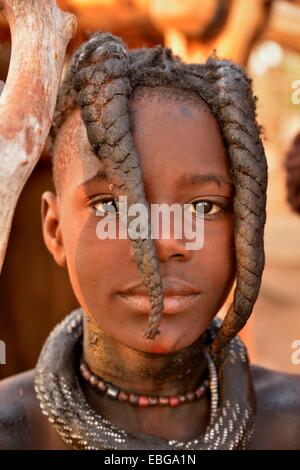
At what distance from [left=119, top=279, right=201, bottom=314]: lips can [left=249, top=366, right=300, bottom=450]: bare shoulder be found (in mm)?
531

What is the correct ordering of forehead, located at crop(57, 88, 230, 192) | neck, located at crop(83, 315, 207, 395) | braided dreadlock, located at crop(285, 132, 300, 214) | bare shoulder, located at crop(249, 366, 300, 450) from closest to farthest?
forehead, located at crop(57, 88, 230, 192) < neck, located at crop(83, 315, 207, 395) < bare shoulder, located at crop(249, 366, 300, 450) < braided dreadlock, located at crop(285, 132, 300, 214)

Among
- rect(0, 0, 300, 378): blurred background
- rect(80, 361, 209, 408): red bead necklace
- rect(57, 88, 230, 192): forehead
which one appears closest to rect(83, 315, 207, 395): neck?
rect(80, 361, 209, 408): red bead necklace

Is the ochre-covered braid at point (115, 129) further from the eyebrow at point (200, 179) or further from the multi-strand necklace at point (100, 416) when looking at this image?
the multi-strand necklace at point (100, 416)

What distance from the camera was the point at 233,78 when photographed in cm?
181

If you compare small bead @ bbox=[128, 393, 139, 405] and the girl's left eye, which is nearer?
the girl's left eye

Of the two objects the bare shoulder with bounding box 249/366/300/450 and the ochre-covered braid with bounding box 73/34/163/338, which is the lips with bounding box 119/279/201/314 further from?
the bare shoulder with bounding box 249/366/300/450

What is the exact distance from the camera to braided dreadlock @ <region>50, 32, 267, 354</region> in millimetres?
Answer: 1575

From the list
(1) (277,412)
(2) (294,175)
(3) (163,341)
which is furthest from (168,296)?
(2) (294,175)

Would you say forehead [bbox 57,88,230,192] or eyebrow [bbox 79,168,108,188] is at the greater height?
forehead [bbox 57,88,230,192]

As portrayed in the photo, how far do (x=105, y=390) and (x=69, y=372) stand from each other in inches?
4.0

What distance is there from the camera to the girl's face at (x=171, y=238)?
1.68m

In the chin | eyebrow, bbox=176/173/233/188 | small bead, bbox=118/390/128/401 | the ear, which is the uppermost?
eyebrow, bbox=176/173/233/188

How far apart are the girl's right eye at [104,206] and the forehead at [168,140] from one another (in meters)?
0.07
